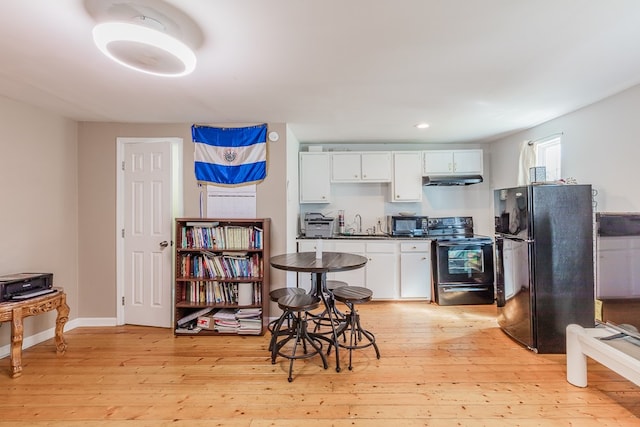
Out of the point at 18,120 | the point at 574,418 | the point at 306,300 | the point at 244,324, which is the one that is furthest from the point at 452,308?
the point at 18,120

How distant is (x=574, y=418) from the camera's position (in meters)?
1.86

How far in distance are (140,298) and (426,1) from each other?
376 cm

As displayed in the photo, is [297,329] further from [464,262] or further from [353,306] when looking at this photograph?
[464,262]

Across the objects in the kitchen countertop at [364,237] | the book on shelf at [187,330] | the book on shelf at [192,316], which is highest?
the kitchen countertop at [364,237]

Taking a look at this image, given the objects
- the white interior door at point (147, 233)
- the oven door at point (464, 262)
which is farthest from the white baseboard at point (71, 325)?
the oven door at point (464, 262)

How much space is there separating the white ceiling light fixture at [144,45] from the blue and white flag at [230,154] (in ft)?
5.37

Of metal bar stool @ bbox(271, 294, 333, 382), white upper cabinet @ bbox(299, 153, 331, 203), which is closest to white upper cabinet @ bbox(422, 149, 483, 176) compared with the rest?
white upper cabinet @ bbox(299, 153, 331, 203)

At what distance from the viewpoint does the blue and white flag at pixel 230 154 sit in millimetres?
3385

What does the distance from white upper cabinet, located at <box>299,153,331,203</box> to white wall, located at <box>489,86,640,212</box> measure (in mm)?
2755

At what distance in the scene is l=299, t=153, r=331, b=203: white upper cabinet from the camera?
4.42m

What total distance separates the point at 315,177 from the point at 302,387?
113 inches

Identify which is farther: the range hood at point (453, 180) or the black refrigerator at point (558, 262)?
the range hood at point (453, 180)

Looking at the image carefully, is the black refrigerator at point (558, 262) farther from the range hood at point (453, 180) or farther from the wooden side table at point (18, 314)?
the wooden side table at point (18, 314)

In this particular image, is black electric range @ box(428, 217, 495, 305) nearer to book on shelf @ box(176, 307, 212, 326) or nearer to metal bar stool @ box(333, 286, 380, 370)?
metal bar stool @ box(333, 286, 380, 370)
